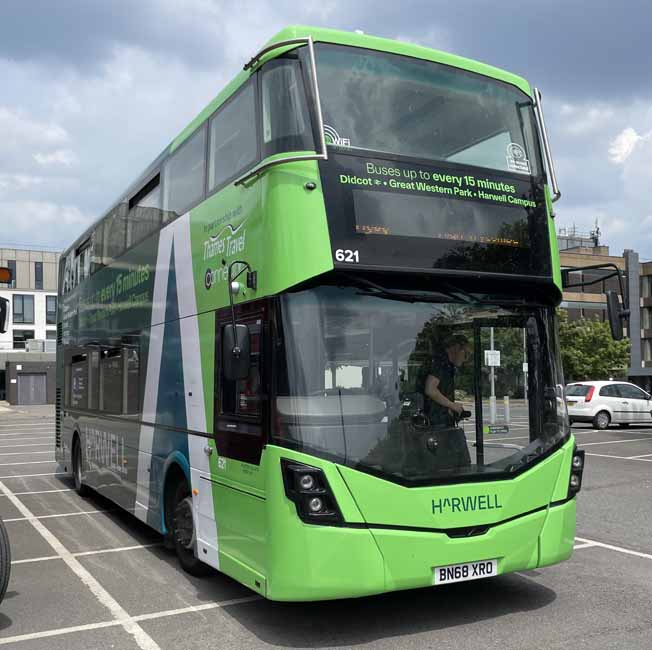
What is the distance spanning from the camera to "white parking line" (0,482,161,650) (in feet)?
17.5

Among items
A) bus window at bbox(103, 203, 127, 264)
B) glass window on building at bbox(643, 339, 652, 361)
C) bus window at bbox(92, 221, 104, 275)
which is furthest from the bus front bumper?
glass window on building at bbox(643, 339, 652, 361)

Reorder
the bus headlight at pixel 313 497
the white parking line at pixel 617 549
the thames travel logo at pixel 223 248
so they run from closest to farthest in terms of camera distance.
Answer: the bus headlight at pixel 313 497
the thames travel logo at pixel 223 248
the white parking line at pixel 617 549

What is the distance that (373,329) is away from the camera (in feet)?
17.4

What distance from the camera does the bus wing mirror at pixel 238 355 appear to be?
5.27m

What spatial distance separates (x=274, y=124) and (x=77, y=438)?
8369 millimetres

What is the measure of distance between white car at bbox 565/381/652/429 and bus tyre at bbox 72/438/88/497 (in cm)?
1775

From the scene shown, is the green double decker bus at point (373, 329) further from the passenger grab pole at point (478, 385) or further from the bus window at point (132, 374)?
the bus window at point (132, 374)

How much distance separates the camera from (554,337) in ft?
20.0

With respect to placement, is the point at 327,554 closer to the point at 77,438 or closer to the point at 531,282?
the point at 531,282

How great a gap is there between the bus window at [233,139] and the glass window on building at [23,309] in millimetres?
79245

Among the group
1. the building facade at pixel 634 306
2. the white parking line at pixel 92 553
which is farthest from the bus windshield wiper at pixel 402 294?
the building facade at pixel 634 306

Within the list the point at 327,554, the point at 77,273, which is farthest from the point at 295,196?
the point at 77,273

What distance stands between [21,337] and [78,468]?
241 feet

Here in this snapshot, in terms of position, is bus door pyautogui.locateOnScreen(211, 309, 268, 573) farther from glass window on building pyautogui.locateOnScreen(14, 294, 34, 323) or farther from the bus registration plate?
glass window on building pyautogui.locateOnScreen(14, 294, 34, 323)
